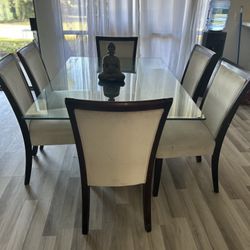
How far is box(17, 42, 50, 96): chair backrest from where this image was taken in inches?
80.7

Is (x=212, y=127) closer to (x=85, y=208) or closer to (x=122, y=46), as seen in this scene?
(x=85, y=208)

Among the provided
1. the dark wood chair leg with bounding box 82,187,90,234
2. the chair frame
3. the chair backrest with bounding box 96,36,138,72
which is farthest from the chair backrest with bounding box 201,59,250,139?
the chair frame

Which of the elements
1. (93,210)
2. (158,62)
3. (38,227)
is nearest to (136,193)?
(93,210)

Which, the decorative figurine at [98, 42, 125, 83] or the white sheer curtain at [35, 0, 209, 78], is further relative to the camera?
the white sheer curtain at [35, 0, 209, 78]

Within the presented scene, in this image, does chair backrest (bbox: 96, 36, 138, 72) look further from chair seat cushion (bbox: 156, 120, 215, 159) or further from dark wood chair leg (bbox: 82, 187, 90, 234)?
dark wood chair leg (bbox: 82, 187, 90, 234)

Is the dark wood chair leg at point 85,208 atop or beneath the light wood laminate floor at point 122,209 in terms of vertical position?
atop

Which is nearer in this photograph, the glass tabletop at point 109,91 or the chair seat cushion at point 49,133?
the glass tabletop at point 109,91

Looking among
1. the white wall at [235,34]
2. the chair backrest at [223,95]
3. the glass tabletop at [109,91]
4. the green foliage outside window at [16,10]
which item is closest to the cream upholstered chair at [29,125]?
the glass tabletop at [109,91]

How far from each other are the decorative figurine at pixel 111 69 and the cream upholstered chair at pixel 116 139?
835 mm

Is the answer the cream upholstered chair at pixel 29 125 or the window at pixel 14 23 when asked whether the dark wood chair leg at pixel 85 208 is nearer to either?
the cream upholstered chair at pixel 29 125

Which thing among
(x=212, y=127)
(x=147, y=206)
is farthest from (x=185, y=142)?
(x=147, y=206)

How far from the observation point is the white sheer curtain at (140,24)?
327 centimetres

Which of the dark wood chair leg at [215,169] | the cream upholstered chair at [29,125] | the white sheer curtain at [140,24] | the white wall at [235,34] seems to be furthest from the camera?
the white wall at [235,34]

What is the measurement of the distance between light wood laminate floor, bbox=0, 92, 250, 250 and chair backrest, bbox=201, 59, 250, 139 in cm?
53
